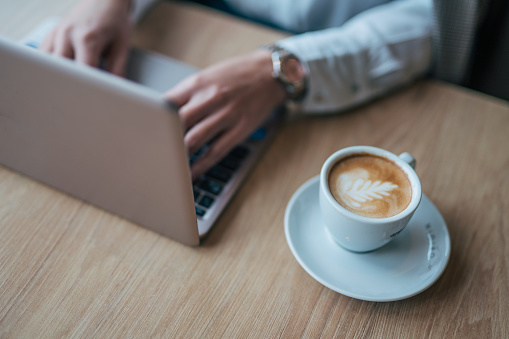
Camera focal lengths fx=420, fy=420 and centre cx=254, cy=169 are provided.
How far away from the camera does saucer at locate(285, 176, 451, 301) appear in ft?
1.58

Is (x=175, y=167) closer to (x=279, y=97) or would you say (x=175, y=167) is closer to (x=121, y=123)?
(x=121, y=123)

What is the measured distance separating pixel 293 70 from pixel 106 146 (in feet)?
1.24

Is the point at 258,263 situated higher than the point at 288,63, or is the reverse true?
the point at 288,63

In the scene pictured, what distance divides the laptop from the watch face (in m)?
0.16

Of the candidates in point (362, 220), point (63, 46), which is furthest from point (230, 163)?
point (63, 46)

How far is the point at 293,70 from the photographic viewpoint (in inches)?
27.6

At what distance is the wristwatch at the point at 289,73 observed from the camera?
2.23ft

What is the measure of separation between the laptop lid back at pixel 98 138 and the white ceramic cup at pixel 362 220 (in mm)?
155

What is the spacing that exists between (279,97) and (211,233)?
263 mm

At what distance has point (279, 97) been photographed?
0.69 metres

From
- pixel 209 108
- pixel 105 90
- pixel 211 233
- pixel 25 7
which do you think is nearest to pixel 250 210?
pixel 211 233

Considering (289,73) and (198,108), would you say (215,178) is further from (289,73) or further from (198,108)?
(289,73)

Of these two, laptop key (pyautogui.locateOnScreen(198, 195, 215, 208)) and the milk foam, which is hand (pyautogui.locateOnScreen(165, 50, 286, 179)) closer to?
laptop key (pyautogui.locateOnScreen(198, 195, 215, 208))

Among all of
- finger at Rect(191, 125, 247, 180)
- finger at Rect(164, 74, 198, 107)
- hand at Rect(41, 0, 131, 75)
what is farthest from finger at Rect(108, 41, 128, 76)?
finger at Rect(191, 125, 247, 180)
